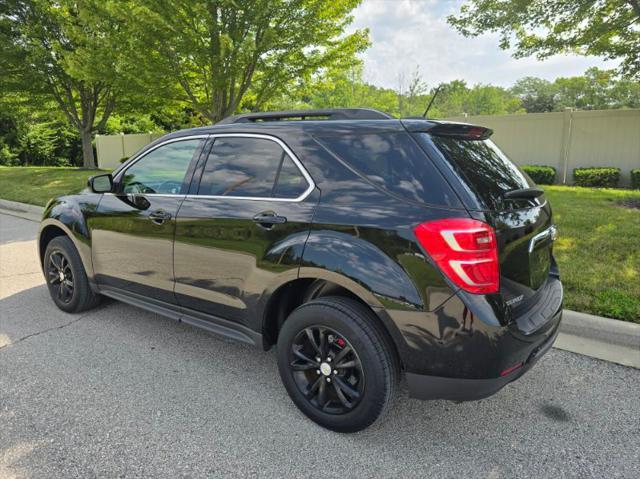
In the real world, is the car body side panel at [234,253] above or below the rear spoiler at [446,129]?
below

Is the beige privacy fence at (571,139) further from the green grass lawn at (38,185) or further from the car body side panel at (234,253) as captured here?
the car body side panel at (234,253)

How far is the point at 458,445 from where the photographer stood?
2436mm

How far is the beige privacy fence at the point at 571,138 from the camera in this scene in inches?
536

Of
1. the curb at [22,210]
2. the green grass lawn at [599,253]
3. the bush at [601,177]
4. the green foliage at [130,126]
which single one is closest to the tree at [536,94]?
the green foliage at [130,126]

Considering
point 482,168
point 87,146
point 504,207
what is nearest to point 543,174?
point 482,168

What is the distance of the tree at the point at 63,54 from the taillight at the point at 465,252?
39.5 ft

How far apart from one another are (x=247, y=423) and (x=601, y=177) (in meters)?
14.1

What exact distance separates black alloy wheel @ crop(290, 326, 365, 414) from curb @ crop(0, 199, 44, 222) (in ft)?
29.4

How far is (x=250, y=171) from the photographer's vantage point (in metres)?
2.92

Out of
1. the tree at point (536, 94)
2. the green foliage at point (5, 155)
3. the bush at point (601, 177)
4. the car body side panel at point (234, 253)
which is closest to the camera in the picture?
the car body side panel at point (234, 253)

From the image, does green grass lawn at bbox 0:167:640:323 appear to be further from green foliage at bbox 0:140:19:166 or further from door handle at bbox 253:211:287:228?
green foliage at bbox 0:140:19:166

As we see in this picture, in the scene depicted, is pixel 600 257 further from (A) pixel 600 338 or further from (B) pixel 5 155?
(B) pixel 5 155

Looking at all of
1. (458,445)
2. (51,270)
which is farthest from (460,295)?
(51,270)

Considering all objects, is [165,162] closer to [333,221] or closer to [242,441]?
[333,221]
